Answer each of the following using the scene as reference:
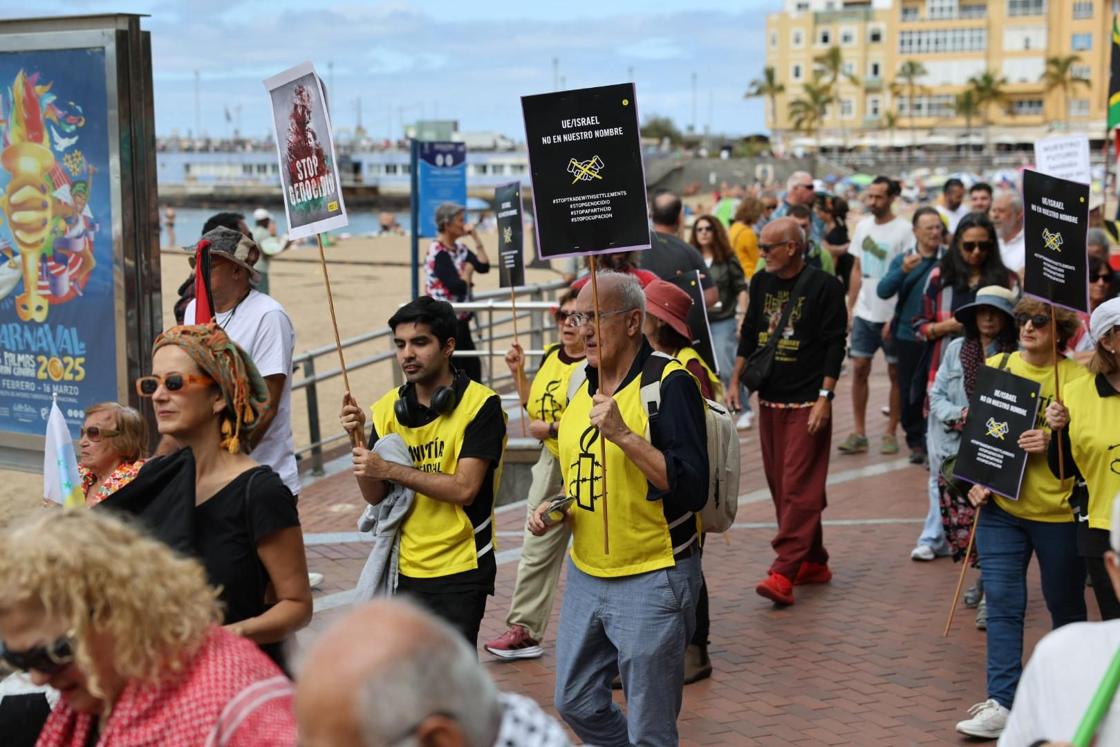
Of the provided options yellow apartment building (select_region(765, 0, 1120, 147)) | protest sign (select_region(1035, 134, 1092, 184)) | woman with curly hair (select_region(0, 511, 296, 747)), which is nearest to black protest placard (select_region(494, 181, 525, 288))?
protest sign (select_region(1035, 134, 1092, 184))

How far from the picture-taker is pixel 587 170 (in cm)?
518

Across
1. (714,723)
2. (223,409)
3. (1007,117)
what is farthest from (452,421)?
(1007,117)

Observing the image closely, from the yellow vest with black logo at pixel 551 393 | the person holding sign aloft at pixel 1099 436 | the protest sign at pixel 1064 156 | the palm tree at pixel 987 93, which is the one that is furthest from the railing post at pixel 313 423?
the palm tree at pixel 987 93

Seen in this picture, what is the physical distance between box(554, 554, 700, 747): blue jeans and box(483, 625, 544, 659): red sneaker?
2.08 meters

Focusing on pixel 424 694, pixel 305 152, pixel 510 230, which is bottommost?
pixel 424 694

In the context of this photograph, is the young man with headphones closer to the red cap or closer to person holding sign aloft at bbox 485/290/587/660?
the red cap

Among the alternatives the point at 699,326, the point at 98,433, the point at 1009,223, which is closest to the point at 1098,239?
the point at 1009,223

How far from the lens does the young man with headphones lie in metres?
5.04

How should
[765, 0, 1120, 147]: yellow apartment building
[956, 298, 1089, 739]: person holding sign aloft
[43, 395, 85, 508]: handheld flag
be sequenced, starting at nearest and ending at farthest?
[43, 395, 85, 508]: handheld flag < [956, 298, 1089, 739]: person holding sign aloft < [765, 0, 1120, 147]: yellow apartment building

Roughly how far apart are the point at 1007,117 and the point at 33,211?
464 feet

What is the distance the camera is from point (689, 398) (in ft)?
15.6

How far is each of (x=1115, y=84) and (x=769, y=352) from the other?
22.0 ft

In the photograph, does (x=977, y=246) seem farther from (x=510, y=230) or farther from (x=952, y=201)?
(x=952, y=201)

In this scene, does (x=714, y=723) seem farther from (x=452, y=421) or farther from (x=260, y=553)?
(x=260, y=553)
